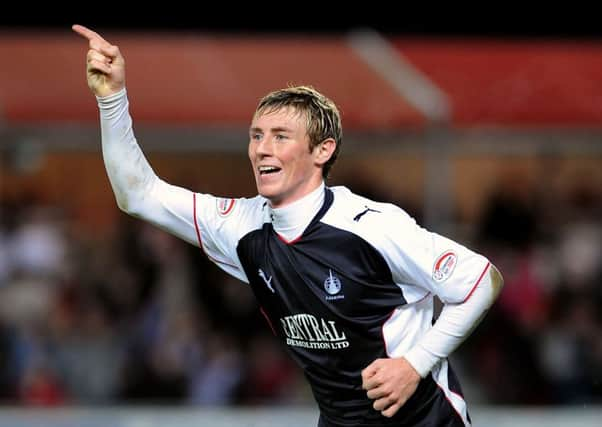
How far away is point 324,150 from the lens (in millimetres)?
4848

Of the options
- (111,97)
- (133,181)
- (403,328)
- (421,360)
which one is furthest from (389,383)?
(111,97)

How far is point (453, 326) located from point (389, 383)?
0.33 meters

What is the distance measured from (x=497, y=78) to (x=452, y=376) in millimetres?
4892

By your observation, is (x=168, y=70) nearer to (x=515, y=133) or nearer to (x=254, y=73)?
(x=254, y=73)

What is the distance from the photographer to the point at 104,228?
38.9ft

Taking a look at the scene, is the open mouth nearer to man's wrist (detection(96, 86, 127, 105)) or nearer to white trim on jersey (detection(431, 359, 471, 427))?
man's wrist (detection(96, 86, 127, 105))

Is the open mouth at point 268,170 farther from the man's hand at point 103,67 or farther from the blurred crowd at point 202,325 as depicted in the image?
the blurred crowd at point 202,325

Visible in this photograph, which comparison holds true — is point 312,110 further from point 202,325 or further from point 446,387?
point 202,325

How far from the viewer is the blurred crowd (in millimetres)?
9750

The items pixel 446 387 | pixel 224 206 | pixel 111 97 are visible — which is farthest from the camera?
pixel 224 206

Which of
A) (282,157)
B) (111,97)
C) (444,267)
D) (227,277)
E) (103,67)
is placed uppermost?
(103,67)

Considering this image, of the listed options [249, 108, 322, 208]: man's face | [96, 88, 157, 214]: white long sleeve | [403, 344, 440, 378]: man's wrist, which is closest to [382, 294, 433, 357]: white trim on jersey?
[403, 344, 440, 378]: man's wrist

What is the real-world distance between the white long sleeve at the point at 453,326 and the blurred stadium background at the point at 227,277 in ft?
13.6

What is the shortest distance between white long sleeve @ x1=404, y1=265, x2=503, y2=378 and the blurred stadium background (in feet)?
13.6
